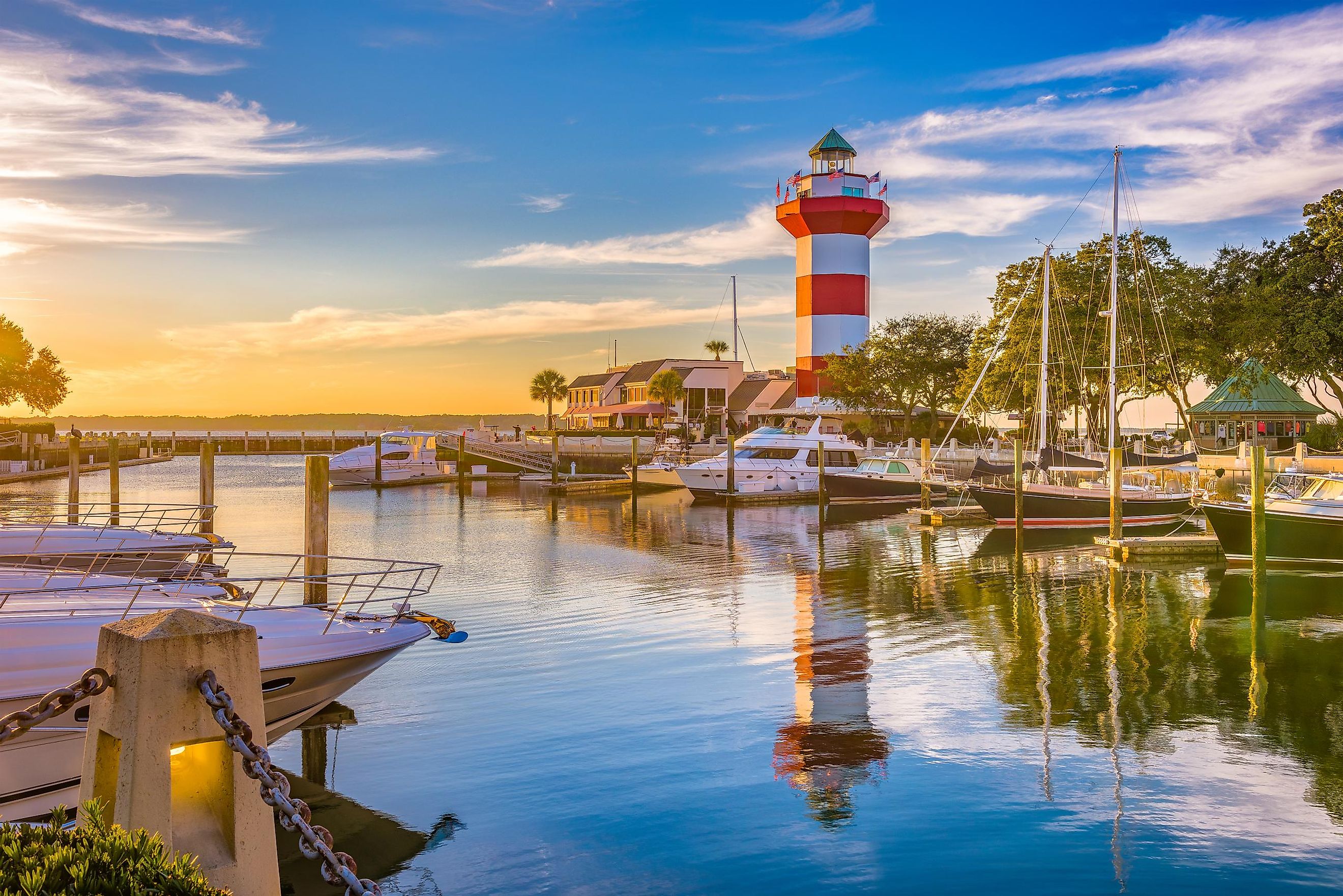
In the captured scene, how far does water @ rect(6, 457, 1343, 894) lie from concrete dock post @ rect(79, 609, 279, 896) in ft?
14.3

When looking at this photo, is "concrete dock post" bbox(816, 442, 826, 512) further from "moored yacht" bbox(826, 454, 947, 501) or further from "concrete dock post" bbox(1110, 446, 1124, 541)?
"concrete dock post" bbox(1110, 446, 1124, 541)

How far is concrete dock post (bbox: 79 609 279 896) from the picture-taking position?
380cm

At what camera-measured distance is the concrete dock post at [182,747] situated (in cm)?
380


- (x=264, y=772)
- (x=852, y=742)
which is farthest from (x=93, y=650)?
(x=852, y=742)

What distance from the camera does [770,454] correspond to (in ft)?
163

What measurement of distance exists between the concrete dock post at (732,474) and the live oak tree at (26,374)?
45873mm

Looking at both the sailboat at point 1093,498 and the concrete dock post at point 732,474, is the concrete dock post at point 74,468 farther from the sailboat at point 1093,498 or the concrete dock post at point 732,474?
the sailboat at point 1093,498

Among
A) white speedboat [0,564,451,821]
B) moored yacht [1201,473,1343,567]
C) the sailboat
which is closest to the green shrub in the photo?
white speedboat [0,564,451,821]

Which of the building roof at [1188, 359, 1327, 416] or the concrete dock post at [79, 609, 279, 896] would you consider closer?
the concrete dock post at [79, 609, 279, 896]

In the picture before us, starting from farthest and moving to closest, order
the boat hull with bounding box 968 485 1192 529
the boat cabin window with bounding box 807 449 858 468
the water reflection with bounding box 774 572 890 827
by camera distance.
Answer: the boat cabin window with bounding box 807 449 858 468
the boat hull with bounding box 968 485 1192 529
the water reflection with bounding box 774 572 890 827

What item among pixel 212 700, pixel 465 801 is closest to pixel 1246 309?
pixel 465 801

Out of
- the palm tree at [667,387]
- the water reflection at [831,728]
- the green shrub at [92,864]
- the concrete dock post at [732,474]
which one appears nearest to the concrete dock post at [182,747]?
the green shrub at [92,864]

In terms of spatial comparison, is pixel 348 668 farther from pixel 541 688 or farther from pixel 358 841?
pixel 541 688

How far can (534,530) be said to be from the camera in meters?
37.1
